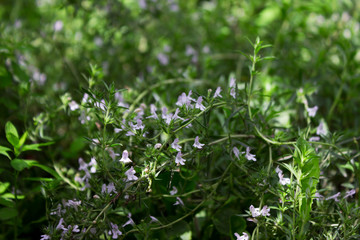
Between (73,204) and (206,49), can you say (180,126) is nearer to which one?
(73,204)

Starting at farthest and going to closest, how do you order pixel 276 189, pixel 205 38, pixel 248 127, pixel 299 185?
pixel 205 38, pixel 248 127, pixel 276 189, pixel 299 185

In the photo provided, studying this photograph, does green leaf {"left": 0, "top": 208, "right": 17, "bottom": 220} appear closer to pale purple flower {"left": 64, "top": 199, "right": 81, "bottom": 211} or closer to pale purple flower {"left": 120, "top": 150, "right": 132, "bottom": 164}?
pale purple flower {"left": 64, "top": 199, "right": 81, "bottom": 211}

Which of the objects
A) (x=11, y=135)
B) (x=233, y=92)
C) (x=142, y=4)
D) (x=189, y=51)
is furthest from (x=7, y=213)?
(x=142, y=4)

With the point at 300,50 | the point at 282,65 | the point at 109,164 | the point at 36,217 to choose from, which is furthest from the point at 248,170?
the point at 300,50

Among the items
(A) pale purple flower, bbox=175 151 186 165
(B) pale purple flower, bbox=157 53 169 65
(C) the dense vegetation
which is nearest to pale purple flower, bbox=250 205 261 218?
(C) the dense vegetation

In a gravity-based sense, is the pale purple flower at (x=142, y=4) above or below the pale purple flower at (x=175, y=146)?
above

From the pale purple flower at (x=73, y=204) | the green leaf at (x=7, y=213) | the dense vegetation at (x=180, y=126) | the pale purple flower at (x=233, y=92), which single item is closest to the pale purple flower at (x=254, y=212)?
the dense vegetation at (x=180, y=126)

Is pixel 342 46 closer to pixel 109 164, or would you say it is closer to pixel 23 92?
pixel 109 164

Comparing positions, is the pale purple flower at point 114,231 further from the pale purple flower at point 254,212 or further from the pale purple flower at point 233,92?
the pale purple flower at point 233,92
